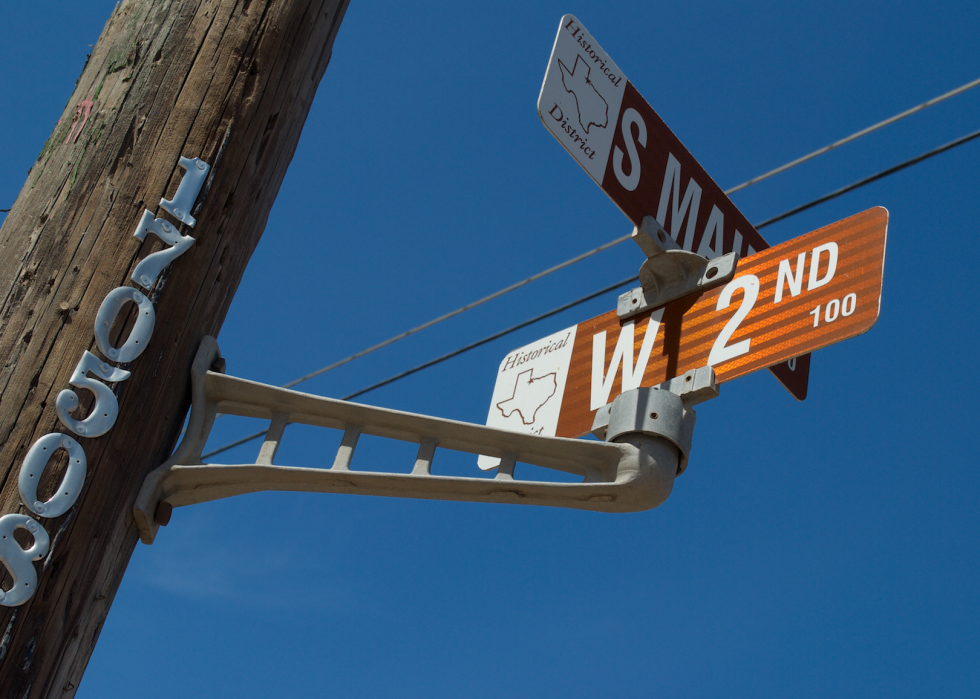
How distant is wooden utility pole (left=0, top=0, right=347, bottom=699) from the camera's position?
1956 millimetres

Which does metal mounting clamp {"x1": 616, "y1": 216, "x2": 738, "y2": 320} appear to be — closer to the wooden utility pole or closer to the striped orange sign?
the striped orange sign

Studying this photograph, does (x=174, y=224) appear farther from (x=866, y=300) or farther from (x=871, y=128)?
(x=871, y=128)

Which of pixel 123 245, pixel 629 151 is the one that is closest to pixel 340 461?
pixel 123 245

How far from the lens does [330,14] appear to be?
2.61 metres

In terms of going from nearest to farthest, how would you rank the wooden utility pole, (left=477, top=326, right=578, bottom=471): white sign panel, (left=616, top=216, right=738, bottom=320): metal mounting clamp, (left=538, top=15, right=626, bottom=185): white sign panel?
the wooden utility pole < (left=538, top=15, right=626, bottom=185): white sign panel < (left=616, top=216, right=738, bottom=320): metal mounting clamp < (left=477, top=326, right=578, bottom=471): white sign panel

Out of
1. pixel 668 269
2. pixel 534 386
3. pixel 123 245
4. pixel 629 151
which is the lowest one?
pixel 123 245

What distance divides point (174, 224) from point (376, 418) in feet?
1.94

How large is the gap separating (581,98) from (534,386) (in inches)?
37.2

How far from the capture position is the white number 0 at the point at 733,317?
2836 millimetres

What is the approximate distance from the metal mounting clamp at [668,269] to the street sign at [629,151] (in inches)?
1.8

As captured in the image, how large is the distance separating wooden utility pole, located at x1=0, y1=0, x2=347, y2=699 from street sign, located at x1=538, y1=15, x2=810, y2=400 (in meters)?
0.68

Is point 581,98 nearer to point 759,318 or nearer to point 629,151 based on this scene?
point 629,151

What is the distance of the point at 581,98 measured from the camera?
2.94 metres

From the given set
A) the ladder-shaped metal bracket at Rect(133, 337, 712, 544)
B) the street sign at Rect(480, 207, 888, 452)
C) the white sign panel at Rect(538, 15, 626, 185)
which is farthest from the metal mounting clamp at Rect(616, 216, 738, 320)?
the ladder-shaped metal bracket at Rect(133, 337, 712, 544)
